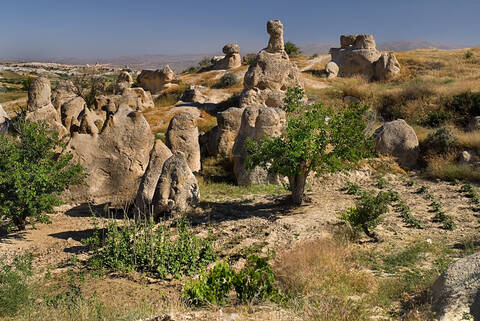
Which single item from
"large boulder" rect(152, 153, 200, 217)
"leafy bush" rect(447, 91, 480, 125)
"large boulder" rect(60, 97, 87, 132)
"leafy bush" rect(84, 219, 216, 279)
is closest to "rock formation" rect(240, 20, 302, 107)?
"leafy bush" rect(447, 91, 480, 125)

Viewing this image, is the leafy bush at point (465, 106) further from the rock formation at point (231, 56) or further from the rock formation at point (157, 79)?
the rock formation at point (231, 56)

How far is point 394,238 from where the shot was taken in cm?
814

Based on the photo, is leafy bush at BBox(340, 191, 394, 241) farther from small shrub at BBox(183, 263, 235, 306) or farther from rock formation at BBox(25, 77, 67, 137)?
rock formation at BBox(25, 77, 67, 137)

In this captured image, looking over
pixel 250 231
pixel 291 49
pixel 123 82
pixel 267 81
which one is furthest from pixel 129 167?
pixel 291 49

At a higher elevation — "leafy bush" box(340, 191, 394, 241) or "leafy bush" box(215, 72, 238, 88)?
"leafy bush" box(215, 72, 238, 88)

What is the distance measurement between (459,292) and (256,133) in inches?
321

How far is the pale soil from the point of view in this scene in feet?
21.7

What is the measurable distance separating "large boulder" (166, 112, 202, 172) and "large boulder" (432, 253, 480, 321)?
8972mm

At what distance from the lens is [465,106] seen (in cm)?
1842

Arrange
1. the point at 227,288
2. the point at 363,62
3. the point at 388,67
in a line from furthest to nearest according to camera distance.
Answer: the point at 363,62 < the point at 388,67 < the point at 227,288

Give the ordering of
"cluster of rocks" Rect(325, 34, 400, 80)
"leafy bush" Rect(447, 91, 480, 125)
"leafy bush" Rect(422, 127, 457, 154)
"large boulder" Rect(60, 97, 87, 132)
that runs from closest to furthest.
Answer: "leafy bush" Rect(422, 127, 457, 154) → "large boulder" Rect(60, 97, 87, 132) → "leafy bush" Rect(447, 91, 480, 125) → "cluster of rocks" Rect(325, 34, 400, 80)

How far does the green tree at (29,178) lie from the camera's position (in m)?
7.93

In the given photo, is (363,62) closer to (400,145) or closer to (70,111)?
(400,145)

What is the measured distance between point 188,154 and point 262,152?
4.15 meters
